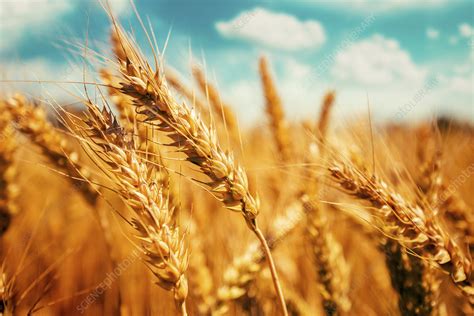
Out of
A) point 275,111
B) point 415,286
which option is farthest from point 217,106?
point 415,286

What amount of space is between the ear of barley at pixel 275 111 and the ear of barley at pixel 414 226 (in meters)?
1.17

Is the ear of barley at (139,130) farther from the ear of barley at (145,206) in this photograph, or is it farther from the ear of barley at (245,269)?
the ear of barley at (245,269)

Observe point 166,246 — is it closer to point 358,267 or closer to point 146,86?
point 146,86

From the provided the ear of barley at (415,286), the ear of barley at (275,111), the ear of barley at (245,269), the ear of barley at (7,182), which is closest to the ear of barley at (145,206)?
the ear of barley at (245,269)

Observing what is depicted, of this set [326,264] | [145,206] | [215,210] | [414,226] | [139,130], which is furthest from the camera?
[215,210]

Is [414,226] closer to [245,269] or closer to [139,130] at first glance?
[245,269]

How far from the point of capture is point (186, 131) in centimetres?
83

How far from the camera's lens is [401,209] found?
0.95 metres

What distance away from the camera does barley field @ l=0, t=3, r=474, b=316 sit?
849 millimetres

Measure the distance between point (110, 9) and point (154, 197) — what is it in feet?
1.69

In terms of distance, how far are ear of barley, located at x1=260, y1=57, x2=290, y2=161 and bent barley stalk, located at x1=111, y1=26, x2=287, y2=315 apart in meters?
1.31

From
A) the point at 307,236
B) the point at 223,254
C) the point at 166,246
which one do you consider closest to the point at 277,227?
the point at 307,236

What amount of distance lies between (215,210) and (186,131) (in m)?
1.65

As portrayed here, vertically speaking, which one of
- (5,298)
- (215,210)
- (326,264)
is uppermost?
(5,298)
